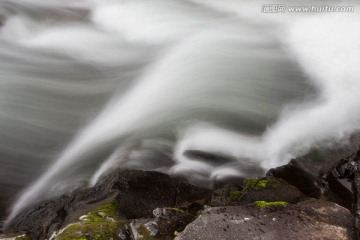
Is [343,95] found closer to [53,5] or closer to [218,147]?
[218,147]

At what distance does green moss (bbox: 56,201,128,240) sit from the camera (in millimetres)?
4737

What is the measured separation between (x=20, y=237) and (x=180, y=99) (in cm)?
458

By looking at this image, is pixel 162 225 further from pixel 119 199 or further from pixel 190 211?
pixel 119 199

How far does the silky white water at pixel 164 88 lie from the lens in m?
7.19

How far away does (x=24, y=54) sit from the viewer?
34.6ft

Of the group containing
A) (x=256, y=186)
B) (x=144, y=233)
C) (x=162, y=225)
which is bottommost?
(x=144, y=233)

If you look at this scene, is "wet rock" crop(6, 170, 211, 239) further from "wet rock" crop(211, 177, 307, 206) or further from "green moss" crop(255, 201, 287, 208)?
"green moss" crop(255, 201, 287, 208)

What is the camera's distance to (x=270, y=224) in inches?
182

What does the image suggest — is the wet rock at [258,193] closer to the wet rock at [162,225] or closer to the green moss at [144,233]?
the wet rock at [162,225]
